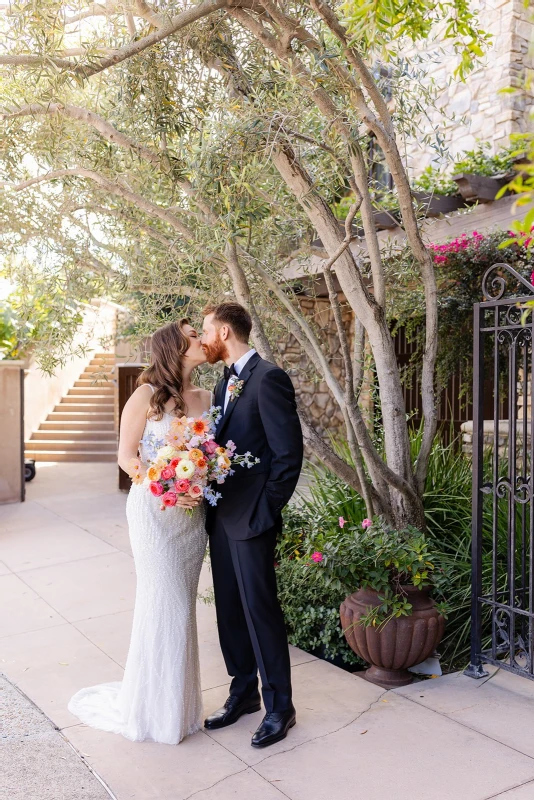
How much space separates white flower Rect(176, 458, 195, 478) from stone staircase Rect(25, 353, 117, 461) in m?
10.2

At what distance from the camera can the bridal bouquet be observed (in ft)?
9.91

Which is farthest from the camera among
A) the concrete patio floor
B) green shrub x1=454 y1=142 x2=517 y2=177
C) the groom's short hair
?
green shrub x1=454 y1=142 x2=517 y2=177

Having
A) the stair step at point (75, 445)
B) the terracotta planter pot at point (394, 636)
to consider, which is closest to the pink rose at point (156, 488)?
the terracotta planter pot at point (394, 636)

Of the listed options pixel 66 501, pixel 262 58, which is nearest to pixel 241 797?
pixel 262 58

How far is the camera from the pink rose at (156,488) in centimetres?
302

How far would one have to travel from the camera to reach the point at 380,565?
3906mm

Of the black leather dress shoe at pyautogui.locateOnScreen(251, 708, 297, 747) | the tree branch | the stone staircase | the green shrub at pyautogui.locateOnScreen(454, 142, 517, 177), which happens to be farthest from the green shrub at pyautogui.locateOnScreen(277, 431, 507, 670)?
the stone staircase

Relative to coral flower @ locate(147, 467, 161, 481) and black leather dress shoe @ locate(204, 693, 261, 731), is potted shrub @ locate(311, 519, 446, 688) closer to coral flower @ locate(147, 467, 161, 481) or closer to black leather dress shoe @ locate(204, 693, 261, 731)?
black leather dress shoe @ locate(204, 693, 261, 731)

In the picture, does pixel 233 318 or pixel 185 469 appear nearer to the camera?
pixel 185 469

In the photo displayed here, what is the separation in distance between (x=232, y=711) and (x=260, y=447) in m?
1.29

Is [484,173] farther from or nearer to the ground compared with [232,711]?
farther from the ground

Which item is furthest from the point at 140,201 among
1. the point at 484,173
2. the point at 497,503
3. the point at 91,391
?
the point at 91,391

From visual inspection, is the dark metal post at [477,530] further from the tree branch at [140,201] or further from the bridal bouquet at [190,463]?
the tree branch at [140,201]

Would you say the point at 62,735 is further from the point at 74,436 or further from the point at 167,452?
the point at 74,436
